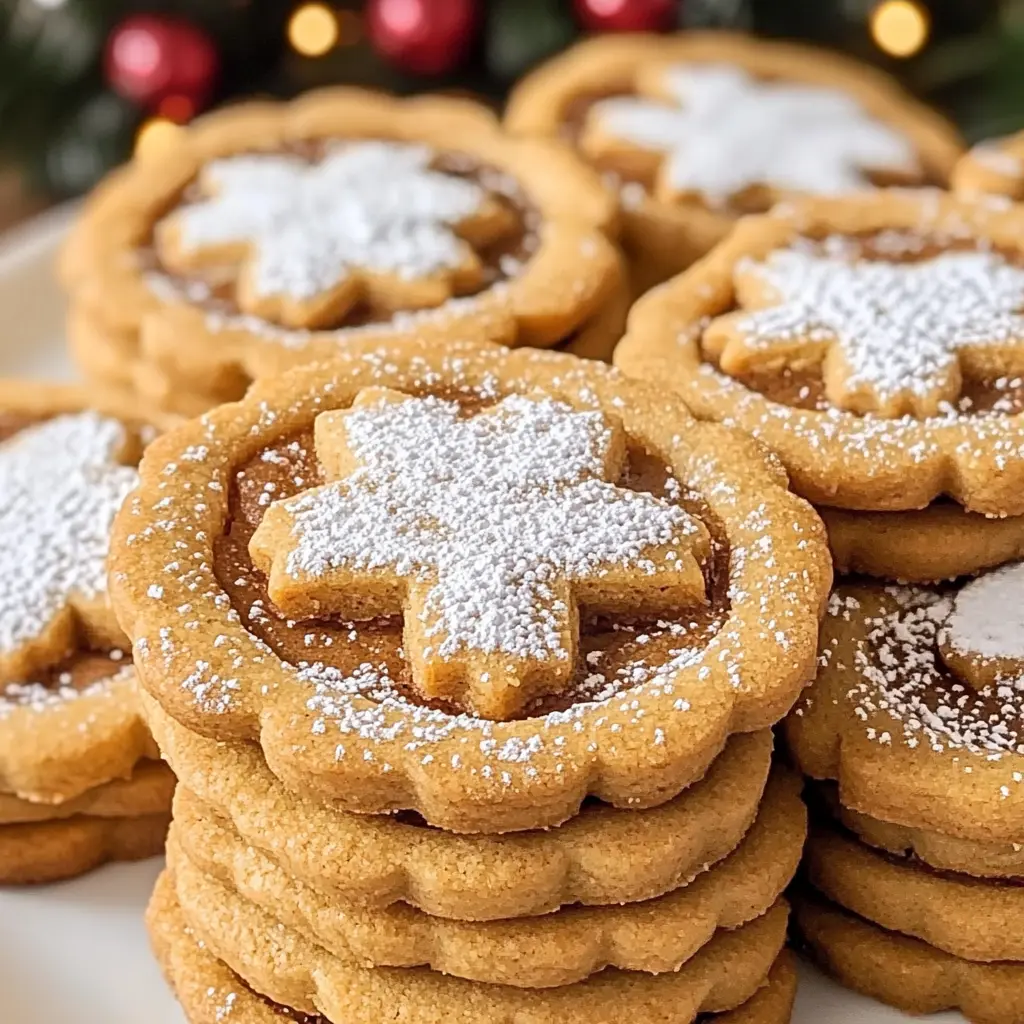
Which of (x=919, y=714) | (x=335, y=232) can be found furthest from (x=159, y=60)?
(x=919, y=714)

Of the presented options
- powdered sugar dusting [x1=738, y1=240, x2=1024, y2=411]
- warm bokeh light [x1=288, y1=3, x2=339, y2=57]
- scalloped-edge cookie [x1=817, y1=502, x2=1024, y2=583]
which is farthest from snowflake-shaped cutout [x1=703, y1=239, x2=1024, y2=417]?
warm bokeh light [x1=288, y1=3, x2=339, y2=57]

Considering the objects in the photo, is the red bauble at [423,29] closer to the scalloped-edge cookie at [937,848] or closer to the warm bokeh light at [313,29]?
the warm bokeh light at [313,29]

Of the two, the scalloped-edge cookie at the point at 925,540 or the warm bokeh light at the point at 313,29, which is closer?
the scalloped-edge cookie at the point at 925,540

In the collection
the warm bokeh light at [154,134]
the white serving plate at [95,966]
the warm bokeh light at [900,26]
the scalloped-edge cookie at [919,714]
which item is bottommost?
the white serving plate at [95,966]

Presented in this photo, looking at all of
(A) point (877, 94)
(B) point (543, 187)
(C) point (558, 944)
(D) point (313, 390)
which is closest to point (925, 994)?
(C) point (558, 944)

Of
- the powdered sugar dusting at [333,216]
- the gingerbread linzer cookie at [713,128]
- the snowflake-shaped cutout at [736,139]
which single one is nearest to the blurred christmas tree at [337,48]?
the gingerbread linzer cookie at [713,128]

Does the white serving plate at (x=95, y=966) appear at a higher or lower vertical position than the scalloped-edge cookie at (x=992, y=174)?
lower
